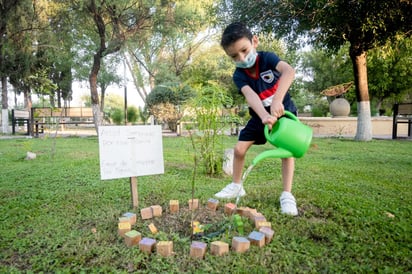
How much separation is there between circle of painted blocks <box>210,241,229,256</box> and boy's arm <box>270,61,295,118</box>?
0.73 metres

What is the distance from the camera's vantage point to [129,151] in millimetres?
1977

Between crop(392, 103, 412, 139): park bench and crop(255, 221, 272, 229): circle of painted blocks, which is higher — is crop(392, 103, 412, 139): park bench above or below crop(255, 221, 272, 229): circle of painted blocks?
above

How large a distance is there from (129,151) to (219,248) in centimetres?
92

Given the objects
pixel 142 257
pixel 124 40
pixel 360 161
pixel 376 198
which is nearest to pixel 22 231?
pixel 142 257

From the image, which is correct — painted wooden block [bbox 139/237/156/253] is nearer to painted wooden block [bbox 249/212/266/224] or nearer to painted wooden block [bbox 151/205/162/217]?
painted wooden block [bbox 151/205/162/217]

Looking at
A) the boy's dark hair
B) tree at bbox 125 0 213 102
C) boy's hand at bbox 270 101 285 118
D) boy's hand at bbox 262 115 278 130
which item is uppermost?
tree at bbox 125 0 213 102

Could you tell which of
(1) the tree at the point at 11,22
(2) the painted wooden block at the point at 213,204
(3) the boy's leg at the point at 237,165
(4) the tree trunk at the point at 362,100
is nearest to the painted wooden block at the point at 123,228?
(2) the painted wooden block at the point at 213,204

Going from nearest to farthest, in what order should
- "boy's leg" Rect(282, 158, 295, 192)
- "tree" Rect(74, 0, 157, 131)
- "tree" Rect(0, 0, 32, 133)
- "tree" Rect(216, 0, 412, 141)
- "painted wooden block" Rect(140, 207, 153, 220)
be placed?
"painted wooden block" Rect(140, 207, 153, 220), "boy's leg" Rect(282, 158, 295, 192), "tree" Rect(216, 0, 412, 141), "tree" Rect(74, 0, 157, 131), "tree" Rect(0, 0, 32, 133)

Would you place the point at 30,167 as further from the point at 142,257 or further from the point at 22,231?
the point at 142,257

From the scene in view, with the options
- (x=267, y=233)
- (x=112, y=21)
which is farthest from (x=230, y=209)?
(x=112, y=21)

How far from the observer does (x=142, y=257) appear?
4.59 ft

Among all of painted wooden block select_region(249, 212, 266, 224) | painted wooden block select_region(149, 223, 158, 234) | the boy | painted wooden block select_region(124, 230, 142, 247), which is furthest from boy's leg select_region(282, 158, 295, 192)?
painted wooden block select_region(124, 230, 142, 247)

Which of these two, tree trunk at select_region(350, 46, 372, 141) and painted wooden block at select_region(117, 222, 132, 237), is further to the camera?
tree trunk at select_region(350, 46, 372, 141)

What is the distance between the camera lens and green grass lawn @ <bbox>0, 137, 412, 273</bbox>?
1358 millimetres
